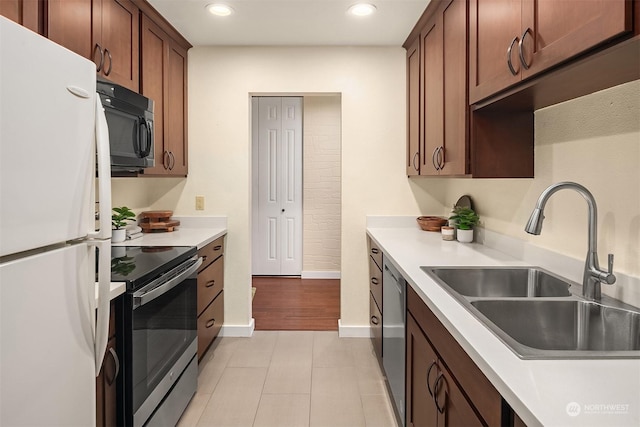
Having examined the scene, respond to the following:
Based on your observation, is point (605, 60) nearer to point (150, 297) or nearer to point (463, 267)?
point (463, 267)

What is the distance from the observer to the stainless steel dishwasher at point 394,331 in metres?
1.95

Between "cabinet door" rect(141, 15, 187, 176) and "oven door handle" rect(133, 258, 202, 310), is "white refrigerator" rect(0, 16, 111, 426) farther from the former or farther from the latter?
"cabinet door" rect(141, 15, 187, 176)

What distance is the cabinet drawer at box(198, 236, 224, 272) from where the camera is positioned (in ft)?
9.32

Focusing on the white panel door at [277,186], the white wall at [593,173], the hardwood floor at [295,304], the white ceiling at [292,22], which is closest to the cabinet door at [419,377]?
the white wall at [593,173]

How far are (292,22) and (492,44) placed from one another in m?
1.62

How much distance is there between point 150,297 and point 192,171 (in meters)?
1.85

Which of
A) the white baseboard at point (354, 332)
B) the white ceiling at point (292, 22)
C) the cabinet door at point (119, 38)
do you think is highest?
the white ceiling at point (292, 22)

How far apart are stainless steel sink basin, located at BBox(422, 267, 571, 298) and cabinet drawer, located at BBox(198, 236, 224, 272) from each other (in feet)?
5.42

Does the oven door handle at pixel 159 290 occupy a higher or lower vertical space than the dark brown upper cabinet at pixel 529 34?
lower

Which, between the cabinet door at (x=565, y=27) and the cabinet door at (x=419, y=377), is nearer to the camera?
the cabinet door at (x=565, y=27)

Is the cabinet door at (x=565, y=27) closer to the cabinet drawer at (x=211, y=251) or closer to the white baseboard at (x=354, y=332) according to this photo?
the cabinet drawer at (x=211, y=251)

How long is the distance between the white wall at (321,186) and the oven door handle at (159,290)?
3190 millimetres

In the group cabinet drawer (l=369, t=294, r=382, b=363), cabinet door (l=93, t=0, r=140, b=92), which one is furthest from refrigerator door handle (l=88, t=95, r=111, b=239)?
cabinet drawer (l=369, t=294, r=382, b=363)

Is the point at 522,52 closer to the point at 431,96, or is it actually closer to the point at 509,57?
the point at 509,57
